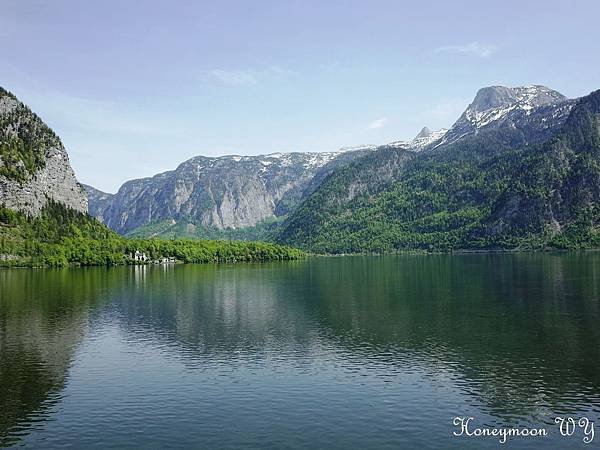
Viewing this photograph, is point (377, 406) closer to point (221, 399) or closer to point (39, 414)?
point (221, 399)

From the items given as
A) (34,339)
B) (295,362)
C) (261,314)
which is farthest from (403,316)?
(34,339)

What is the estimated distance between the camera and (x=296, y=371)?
232 feet

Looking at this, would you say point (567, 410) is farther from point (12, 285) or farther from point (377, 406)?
point (12, 285)

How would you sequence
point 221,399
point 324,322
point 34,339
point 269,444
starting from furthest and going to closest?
point 324,322 < point 34,339 < point 221,399 < point 269,444

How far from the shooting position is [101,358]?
261ft

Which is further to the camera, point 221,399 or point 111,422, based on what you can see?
point 221,399

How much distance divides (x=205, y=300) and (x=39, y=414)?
285ft

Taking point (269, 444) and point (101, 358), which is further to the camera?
point (101, 358)

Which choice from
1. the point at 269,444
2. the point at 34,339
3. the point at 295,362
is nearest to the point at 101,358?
the point at 34,339

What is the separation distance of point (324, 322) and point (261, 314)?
17.8 meters

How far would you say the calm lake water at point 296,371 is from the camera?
50.9 meters

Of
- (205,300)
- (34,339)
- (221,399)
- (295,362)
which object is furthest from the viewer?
(205,300)

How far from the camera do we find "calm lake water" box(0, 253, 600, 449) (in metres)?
50.9

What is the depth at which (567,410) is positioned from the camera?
53.9 metres
